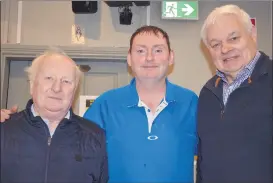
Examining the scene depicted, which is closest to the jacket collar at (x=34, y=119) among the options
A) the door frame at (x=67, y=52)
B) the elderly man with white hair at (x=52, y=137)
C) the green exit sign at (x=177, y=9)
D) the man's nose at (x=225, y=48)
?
the elderly man with white hair at (x=52, y=137)

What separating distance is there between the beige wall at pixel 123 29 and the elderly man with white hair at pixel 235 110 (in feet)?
4.72

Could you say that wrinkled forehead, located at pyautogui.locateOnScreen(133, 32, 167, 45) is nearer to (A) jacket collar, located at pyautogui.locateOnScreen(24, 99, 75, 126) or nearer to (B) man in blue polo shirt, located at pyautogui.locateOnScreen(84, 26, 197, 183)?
(B) man in blue polo shirt, located at pyautogui.locateOnScreen(84, 26, 197, 183)

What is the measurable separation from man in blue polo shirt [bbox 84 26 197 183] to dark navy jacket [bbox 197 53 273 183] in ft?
0.57

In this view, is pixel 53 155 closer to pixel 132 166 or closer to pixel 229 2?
pixel 132 166

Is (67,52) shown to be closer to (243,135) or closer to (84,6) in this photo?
(84,6)

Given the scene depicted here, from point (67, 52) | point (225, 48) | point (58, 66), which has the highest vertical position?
point (67, 52)

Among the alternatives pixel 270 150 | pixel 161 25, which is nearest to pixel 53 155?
pixel 270 150

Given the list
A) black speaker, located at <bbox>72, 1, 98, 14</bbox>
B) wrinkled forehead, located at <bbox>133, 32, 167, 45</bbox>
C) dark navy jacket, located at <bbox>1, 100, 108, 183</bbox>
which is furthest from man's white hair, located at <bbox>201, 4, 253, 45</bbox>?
black speaker, located at <bbox>72, 1, 98, 14</bbox>

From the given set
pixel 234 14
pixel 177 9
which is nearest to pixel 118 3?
pixel 177 9

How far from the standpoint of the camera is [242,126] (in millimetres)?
1631

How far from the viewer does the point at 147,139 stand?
187 cm

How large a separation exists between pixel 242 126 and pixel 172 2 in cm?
195

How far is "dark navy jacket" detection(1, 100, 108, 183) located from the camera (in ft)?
4.96

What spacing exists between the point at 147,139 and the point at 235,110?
54 centimetres
